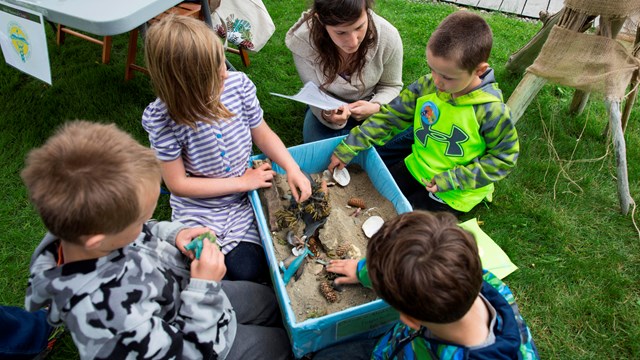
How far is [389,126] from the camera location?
2.46 m

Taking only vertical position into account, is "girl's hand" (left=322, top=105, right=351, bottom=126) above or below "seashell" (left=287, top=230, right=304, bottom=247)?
above

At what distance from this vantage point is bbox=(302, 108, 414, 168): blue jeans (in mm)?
2723

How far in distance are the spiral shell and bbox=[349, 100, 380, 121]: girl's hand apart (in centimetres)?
114

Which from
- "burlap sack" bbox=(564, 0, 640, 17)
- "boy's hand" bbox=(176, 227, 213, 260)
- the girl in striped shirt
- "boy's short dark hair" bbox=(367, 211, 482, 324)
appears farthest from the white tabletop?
"burlap sack" bbox=(564, 0, 640, 17)

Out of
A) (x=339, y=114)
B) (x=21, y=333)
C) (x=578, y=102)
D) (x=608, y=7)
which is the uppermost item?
(x=608, y=7)

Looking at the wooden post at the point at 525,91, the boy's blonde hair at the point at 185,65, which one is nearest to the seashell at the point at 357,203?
the boy's blonde hair at the point at 185,65

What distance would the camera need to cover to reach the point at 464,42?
1.92 m

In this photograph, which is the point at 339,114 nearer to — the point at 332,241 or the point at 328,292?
the point at 332,241

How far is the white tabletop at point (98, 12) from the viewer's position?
193 cm

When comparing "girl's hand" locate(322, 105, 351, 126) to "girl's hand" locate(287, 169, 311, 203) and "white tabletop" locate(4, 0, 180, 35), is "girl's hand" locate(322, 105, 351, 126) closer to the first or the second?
"girl's hand" locate(287, 169, 311, 203)

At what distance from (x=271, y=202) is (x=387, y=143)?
1.00 meters

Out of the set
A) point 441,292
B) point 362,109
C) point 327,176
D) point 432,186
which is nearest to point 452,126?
point 432,186

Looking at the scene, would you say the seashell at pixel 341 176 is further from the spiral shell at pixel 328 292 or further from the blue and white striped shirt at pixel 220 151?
the spiral shell at pixel 328 292

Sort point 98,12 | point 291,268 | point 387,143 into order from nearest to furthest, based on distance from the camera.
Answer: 1. point 291,268
2. point 98,12
3. point 387,143
